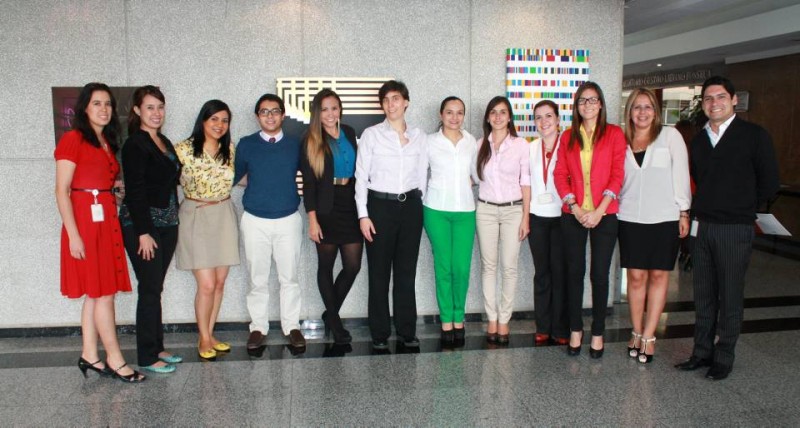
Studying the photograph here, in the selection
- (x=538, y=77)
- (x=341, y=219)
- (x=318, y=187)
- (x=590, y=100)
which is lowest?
(x=341, y=219)

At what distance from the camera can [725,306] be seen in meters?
3.54

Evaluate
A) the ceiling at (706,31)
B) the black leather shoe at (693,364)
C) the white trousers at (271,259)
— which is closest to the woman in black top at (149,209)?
the white trousers at (271,259)

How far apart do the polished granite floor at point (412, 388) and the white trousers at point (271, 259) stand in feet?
0.74

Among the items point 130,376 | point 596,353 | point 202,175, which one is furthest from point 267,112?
point 596,353

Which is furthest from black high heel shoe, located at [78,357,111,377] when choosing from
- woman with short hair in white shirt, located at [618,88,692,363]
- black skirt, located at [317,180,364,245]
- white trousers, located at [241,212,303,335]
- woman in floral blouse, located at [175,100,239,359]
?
woman with short hair in white shirt, located at [618,88,692,363]

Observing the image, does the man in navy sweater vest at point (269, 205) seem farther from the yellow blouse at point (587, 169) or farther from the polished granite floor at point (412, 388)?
the yellow blouse at point (587, 169)

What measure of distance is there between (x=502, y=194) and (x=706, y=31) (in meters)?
7.57

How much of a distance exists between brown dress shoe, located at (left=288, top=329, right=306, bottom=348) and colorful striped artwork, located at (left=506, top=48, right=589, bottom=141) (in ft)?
7.45

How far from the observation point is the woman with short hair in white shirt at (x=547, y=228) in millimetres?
3979

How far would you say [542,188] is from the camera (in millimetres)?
4008

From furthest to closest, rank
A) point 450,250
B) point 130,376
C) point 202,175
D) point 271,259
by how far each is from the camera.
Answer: point 271,259, point 450,250, point 202,175, point 130,376

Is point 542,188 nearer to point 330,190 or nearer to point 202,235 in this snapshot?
point 330,190

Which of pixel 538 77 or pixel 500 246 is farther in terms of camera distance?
pixel 538 77

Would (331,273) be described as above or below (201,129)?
below
